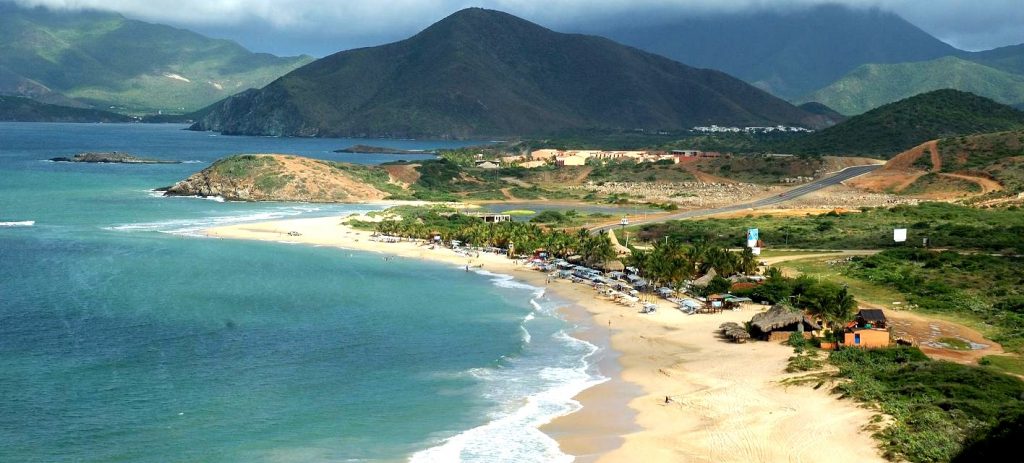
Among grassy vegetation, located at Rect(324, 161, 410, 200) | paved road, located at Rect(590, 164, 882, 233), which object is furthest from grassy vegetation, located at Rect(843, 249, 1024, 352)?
grassy vegetation, located at Rect(324, 161, 410, 200)

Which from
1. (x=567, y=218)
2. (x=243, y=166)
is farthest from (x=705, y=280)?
(x=243, y=166)

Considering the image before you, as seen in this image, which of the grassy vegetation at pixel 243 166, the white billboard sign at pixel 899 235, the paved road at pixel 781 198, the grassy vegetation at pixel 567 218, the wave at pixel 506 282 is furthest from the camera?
the grassy vegetation at pixel 243 166

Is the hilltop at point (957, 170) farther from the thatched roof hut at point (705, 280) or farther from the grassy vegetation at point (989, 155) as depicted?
the thatched roof hut at point (705, 280)

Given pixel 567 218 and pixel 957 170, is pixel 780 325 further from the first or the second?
pixel 957 170

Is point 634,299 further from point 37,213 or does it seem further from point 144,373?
point 37,213

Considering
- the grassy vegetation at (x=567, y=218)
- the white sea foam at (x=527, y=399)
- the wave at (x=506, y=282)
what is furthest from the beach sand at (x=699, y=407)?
the grassy vegetation at (x=567, y=218)

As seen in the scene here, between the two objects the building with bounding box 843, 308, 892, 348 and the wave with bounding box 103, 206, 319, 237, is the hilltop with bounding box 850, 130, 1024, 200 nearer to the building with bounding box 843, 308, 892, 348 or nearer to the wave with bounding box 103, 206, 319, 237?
the wave with bounding box 103, 206, 319, 237
